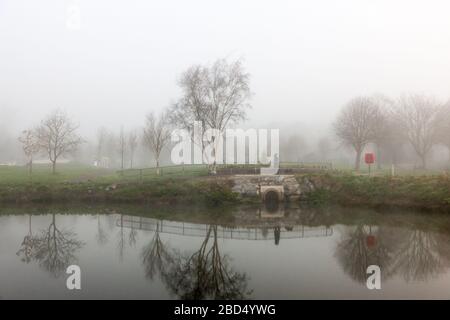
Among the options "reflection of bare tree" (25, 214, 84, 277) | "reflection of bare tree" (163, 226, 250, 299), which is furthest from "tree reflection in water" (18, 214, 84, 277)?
"reflection of bare tree" (163, 226, 250, 299)

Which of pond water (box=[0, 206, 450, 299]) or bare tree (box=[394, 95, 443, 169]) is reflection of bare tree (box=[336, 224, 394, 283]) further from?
bare tree (box=[394, 95, 443, 169])

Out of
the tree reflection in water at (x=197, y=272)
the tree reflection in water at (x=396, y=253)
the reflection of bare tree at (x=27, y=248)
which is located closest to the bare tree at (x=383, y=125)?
the tree reflection in water at (x=396, y=253)

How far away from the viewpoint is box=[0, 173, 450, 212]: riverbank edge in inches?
1335

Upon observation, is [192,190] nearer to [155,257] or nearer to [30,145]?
[155,257]

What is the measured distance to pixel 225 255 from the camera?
1788cm

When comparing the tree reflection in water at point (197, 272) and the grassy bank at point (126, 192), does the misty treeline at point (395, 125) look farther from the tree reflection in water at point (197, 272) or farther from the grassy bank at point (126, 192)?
the tree reflection in water at point (197, 272)

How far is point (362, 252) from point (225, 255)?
6.84 metres

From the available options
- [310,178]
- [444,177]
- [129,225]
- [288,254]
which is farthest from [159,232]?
[444,177]

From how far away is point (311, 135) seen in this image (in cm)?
9200

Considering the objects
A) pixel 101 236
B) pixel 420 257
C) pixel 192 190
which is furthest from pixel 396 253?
pixel 192 190

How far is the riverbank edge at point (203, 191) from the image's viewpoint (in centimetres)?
3391

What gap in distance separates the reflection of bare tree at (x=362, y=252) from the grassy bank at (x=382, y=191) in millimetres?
10660
